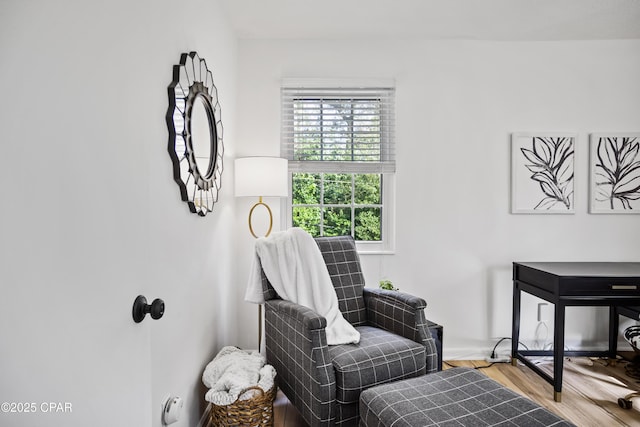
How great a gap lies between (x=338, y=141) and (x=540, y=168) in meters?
1.66

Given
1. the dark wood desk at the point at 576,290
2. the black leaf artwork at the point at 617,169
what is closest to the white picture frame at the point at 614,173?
the black leaf artwork at the point at 617,169

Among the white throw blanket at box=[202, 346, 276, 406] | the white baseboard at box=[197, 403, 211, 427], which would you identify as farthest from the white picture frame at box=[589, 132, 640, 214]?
the white baseboard at box=[197, 403, 211, 427]

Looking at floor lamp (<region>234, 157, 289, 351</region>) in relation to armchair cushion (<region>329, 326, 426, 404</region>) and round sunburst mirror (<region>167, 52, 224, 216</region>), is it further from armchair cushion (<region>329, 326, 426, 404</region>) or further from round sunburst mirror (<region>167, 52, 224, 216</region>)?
armchair cushion (<region>329, 326, 426, 404</region>)

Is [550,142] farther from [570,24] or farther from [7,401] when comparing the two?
[7,401]

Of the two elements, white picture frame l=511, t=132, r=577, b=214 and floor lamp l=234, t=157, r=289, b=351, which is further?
white picture frame l=511, t=132, r=577, b=214

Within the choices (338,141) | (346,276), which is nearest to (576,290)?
(346,276)

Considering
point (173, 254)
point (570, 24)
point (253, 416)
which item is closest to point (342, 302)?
point (253, 416)

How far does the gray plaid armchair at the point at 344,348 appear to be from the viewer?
1.68 meters

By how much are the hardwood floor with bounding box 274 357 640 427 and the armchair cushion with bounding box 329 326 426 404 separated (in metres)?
0.58

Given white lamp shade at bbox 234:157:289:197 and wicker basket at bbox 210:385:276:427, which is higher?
white lamp shade at bbox 234:157:289:197

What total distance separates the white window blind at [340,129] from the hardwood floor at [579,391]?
174 cm

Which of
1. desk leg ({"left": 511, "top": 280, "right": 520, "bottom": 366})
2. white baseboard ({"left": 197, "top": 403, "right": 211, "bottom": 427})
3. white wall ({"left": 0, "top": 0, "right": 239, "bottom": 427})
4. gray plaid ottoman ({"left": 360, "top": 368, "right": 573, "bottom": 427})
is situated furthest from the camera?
desk leg ({"left": 511, "top": 280, "right": 520, "bottom": 366})

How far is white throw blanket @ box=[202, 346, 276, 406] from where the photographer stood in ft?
5.55

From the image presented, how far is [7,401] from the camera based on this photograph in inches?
18.4
